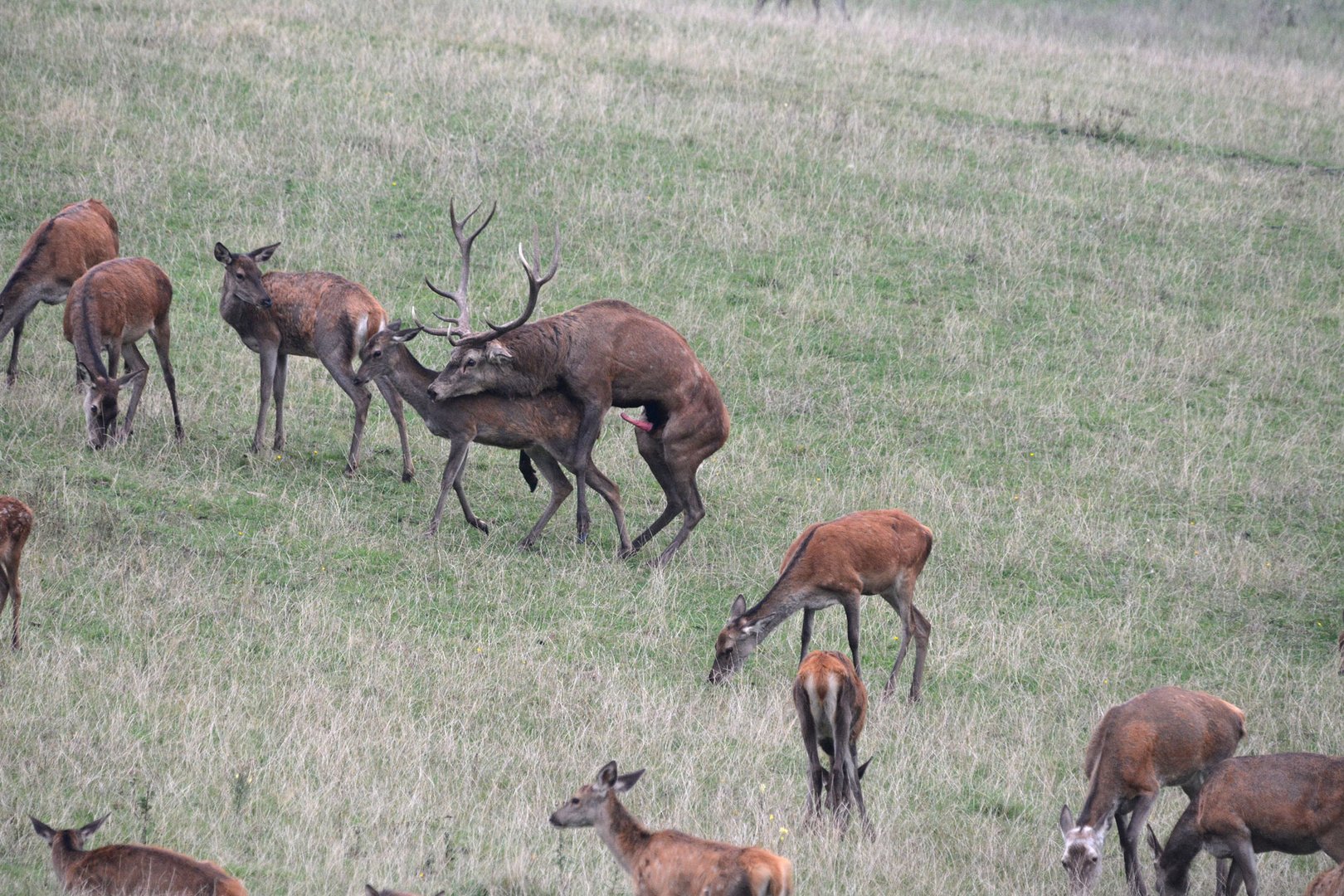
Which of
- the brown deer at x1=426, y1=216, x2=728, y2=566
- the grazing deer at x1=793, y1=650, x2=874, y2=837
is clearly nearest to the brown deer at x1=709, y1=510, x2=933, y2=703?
the grazing deer at x1=793, y1=650, x2=874, y2=837

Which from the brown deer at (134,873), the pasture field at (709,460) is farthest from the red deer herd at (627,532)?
the pasture field at (709,460)

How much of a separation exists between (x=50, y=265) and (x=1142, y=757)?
9.41 meters

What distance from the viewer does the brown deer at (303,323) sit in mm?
11641

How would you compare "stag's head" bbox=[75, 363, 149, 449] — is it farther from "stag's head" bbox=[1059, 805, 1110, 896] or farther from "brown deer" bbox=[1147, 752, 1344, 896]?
"brown deer" bbox=[1147, 752, 1344, 896]

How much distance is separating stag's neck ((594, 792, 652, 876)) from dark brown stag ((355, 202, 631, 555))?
4966mm

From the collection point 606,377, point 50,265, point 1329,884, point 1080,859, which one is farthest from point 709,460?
point 1329,884

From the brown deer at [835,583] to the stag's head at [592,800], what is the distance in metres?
2.78

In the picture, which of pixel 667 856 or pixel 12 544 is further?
pixel 12 544

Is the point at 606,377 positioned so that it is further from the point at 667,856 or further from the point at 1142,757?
the point at 667,856

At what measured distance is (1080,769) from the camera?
8.28 m

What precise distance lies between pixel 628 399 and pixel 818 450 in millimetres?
2222

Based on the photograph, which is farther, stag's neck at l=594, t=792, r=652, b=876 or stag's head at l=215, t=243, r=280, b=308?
stag's head at l=215, t=243, r=280, b=308

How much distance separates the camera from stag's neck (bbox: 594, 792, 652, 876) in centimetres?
606

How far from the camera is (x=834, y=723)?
7.09 meters
